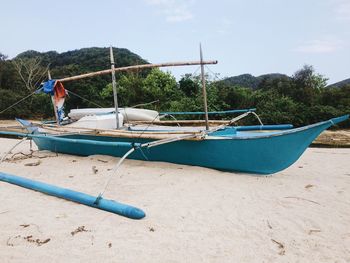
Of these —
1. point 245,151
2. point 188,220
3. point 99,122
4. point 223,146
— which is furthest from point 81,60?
point 188,220

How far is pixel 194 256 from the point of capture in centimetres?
229

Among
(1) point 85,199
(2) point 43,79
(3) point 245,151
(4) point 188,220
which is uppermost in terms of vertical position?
(2) point 43,79

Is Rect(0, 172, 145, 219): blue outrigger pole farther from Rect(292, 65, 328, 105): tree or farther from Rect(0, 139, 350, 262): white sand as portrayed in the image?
Rect(292, 65, 328, 105): tree

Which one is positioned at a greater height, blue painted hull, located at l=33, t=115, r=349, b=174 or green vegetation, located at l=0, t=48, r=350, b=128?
green vegetation, located at l=0, t=48, r=350, b=128

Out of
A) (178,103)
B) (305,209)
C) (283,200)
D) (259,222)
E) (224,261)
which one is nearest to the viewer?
(224,261)

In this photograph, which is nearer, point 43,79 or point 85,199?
point 85,199

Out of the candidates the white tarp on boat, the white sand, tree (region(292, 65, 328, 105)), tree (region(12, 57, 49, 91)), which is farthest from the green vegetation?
the white sand

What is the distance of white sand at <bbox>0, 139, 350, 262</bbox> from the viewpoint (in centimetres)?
234

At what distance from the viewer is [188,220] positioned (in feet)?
9.61

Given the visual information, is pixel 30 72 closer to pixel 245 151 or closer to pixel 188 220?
pixel 245 151

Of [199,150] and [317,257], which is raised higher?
[199,150]

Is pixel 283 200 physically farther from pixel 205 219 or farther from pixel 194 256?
pixel 194 256

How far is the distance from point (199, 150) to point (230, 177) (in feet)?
2.05

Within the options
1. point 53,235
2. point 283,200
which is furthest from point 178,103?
point 53,235
